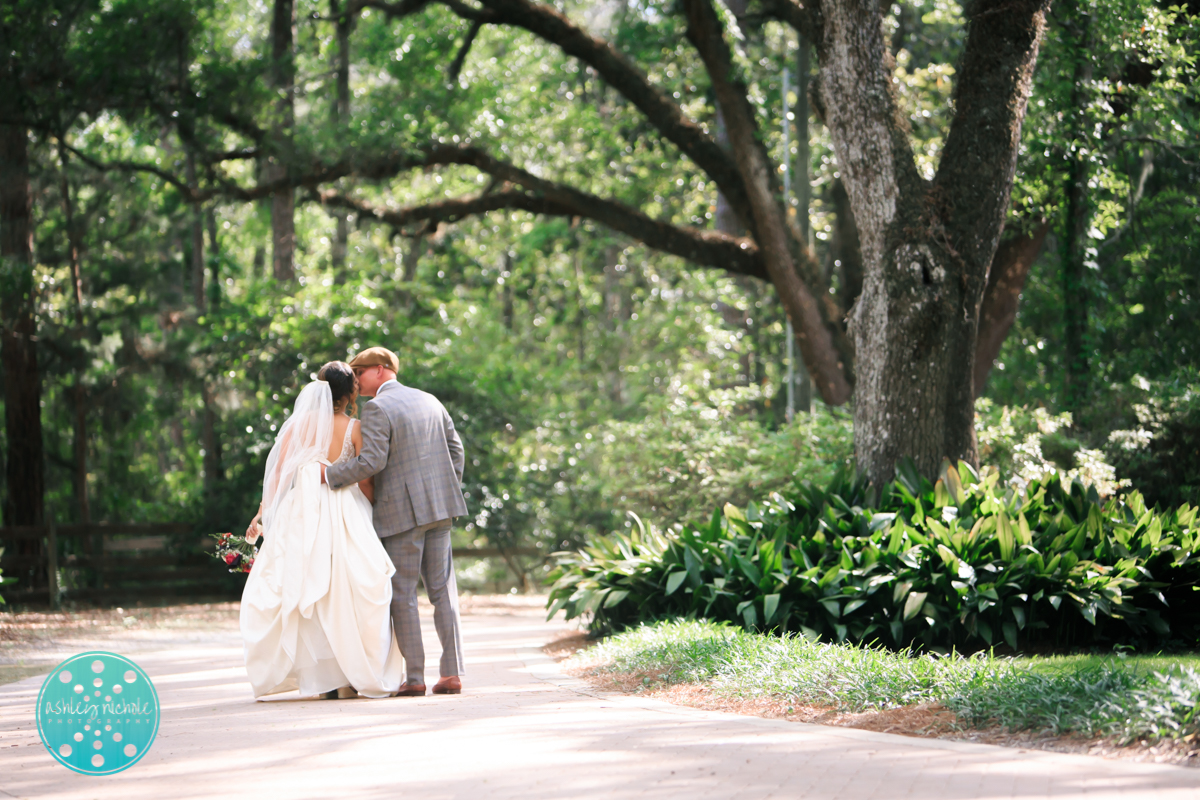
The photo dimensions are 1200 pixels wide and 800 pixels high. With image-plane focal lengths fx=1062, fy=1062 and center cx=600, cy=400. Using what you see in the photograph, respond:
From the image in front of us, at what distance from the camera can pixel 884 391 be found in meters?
9.29

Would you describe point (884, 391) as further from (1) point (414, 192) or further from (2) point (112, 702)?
(1) point (414, 192)

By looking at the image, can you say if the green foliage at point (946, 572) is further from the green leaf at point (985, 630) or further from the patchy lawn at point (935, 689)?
the patchy lawn at point (935, 689)

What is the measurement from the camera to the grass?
179 inches

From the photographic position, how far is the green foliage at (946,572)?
22.9 feet

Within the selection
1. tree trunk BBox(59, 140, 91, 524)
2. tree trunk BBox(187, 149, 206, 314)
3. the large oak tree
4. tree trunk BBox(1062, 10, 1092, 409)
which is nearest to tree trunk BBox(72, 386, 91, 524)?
tree trunk BBox(59, 140, 91, 524)

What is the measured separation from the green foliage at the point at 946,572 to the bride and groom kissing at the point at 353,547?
2237 millimetres

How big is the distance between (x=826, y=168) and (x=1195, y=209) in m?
6.52

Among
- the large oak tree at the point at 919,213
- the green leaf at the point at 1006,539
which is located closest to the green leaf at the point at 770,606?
the green leaf at the point at 1006,539

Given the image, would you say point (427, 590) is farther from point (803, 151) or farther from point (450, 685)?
point (803, 151)

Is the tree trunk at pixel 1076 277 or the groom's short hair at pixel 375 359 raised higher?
the tree trunk at pixel 1076 277

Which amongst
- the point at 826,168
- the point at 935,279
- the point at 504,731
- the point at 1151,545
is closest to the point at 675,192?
the point at 826,168

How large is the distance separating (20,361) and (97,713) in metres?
15.3

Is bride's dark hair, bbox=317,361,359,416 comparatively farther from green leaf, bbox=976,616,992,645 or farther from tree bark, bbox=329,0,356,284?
tree bark, bbox=329,0,356,284

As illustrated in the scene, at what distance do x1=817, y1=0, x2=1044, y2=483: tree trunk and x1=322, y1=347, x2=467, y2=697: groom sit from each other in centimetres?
421
